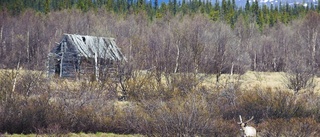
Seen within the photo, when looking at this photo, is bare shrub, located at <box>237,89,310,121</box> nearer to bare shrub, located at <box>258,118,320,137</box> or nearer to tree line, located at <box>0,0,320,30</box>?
bare shrub, located at <box>258,118,320,137</box>

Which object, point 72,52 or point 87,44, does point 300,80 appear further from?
point 72,52

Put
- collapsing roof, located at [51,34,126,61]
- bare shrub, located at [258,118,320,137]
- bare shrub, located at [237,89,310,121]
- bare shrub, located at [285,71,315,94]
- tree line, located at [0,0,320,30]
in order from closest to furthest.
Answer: bare shrub, located at [258,118,320,137]
bare shrub, located at [237,89,310,121]
bare shrub, located at [285,71,315,94]
collapsing roof, located at [51,34,126,61]
tree line, located at [0,0,320,30]

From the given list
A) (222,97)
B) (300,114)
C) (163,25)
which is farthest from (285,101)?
(163,25)

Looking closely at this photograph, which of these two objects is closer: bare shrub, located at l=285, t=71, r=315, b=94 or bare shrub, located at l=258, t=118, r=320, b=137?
bare shrub, located at l=258, t=118, r=320, b=137

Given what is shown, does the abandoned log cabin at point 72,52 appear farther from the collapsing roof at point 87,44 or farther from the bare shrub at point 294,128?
the bare shrub at point 294,128

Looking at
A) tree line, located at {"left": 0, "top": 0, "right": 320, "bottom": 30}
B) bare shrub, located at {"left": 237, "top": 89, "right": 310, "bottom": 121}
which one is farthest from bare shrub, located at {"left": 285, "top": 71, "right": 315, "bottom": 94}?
tree line, located at {"left": 0, "top": 0, "right": 320, "bottom": 30}

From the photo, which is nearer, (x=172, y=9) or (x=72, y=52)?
(x=72, y=52)

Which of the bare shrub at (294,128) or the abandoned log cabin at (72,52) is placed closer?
the bare shrub at (294,128)

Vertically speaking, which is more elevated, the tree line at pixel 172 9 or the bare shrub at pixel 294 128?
the tree line at pixel 172 9

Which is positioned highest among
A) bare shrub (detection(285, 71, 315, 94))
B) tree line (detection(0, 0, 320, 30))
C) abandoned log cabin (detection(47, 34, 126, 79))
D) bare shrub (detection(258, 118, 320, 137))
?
tree line (detection(0, 0, 320, 30))

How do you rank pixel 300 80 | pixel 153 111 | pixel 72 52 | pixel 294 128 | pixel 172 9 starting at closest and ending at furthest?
pixel 294 128 → pixel 153 111 → pixel 300 80 → pixel 72 52 → pixel 172 9

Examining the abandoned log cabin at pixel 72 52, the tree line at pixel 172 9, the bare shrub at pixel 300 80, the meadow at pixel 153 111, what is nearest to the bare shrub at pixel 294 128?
the meadow at pixel 153 111

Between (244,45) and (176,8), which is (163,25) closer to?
(244,45)

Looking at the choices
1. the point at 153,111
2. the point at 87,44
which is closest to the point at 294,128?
the point at 153,111
